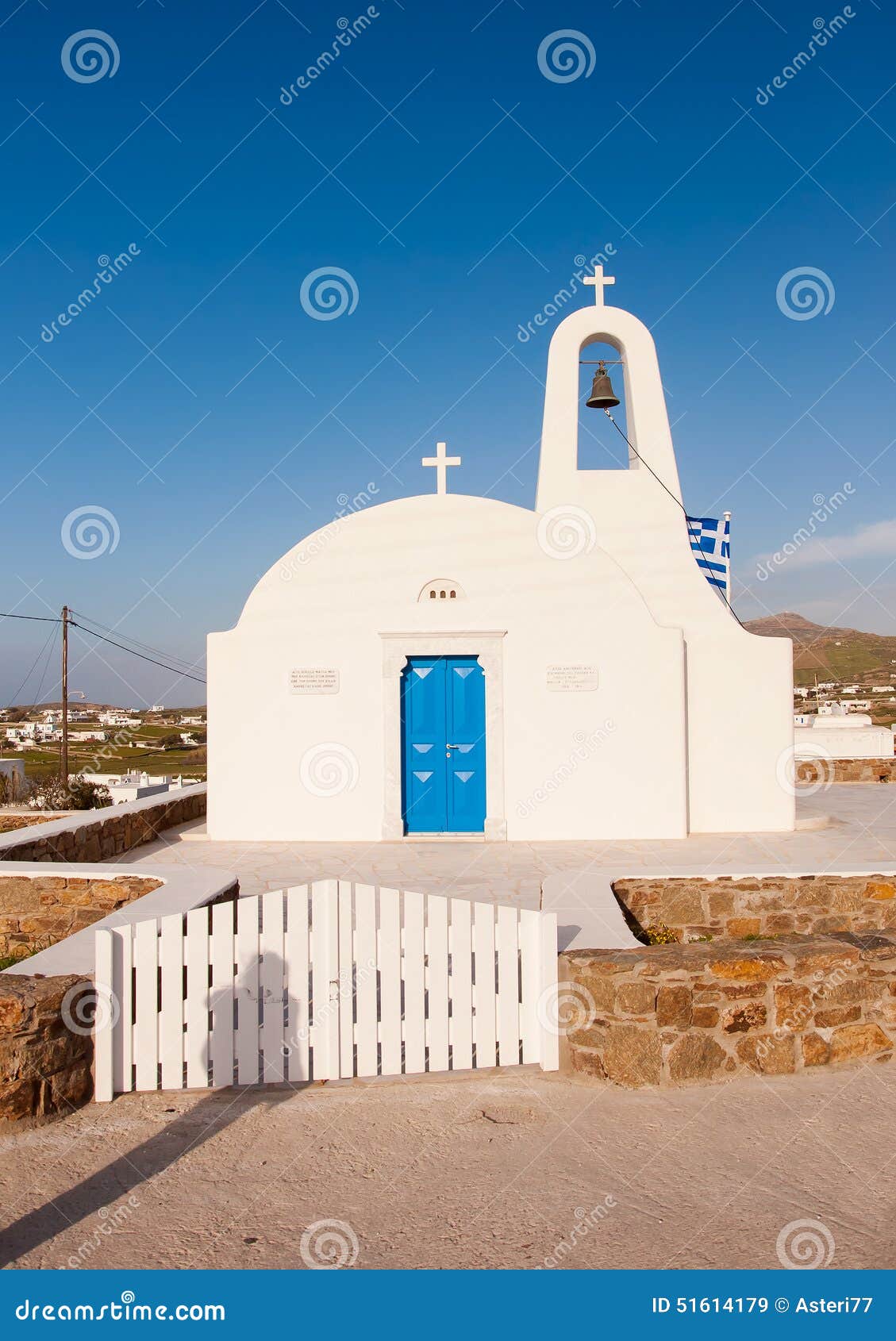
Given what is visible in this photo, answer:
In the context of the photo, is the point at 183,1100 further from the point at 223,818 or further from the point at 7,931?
the point at 223,818

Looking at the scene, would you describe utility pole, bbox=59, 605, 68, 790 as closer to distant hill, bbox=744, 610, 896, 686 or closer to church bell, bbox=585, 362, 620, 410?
church bell, bbox=585, 362, 620, 410

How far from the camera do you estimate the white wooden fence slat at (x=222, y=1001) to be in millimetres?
4672

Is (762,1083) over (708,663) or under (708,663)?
under

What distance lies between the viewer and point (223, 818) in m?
10.9

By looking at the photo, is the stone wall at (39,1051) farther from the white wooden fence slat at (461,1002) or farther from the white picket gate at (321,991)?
the white wooden fence slat at (461,1002)

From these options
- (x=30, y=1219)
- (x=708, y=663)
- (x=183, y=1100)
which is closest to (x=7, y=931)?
(x=183, y=1100)

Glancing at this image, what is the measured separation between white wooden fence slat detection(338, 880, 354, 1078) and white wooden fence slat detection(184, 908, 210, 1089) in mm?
661

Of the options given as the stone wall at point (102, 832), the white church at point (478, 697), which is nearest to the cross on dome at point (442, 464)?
the white church at point (478, 697)

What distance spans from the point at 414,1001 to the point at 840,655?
5601 cm

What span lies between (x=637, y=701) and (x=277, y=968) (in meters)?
6.66

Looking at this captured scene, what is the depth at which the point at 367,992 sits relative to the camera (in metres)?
4.76

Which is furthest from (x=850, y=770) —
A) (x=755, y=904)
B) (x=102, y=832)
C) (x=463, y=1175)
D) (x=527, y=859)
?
(x=463, y=1175)

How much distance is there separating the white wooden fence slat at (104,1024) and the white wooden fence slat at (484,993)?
5.82ft

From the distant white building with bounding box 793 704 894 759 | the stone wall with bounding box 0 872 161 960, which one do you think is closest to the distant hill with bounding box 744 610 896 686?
the distant white building with bounding box 793 704 894 759
